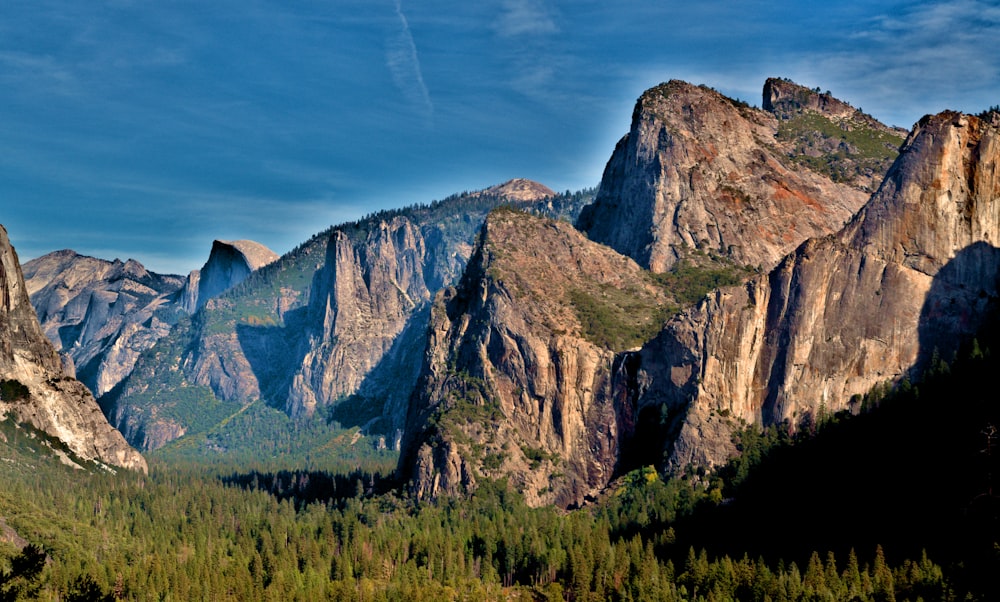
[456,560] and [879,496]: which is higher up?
[879,496]

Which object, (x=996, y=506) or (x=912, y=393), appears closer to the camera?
(x=996, y=506)

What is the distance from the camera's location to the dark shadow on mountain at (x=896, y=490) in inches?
6196

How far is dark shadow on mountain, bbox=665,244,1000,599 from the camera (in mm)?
157375

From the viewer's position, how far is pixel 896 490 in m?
172

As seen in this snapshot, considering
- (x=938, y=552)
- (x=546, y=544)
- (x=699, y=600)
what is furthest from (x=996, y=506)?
(x=546, y=544)

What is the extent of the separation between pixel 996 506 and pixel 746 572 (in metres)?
30.7

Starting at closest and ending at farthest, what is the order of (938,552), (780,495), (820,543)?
(938,552)
(820,543)
(780,495)

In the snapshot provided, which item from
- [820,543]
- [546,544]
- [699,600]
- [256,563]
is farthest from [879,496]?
[256,563]

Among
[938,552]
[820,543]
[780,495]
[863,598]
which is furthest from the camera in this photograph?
[780,495]

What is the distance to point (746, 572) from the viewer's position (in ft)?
529

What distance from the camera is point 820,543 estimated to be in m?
171

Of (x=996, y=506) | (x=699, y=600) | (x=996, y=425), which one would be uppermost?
(x=996, y=425)

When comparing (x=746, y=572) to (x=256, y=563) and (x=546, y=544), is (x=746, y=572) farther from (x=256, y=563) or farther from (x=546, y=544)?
(x=256, y=563)

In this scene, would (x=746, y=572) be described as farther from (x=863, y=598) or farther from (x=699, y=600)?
(x=863, y=598)
